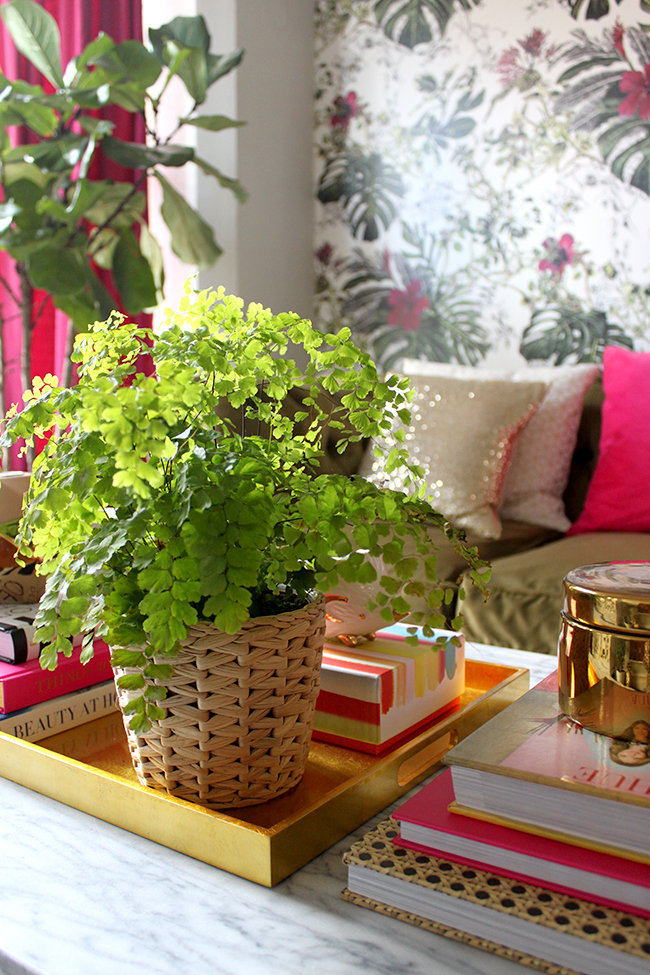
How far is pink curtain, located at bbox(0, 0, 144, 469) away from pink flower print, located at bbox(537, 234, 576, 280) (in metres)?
1.38

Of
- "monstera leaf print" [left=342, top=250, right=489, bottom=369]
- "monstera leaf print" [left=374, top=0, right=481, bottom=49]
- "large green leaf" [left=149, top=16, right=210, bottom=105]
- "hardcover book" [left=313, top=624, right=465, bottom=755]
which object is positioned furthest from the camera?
"monstera leaf print" [left=342, top=250, right=489, bottom=369]

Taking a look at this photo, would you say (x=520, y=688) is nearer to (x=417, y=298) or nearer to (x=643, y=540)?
(x=643, y=540)

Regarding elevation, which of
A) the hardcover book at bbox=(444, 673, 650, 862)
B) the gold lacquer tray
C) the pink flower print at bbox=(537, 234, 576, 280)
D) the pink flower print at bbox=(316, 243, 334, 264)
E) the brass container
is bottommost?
the gold lacquer tray

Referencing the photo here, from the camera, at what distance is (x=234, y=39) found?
2.74m

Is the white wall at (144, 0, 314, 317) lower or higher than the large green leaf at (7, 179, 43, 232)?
higher

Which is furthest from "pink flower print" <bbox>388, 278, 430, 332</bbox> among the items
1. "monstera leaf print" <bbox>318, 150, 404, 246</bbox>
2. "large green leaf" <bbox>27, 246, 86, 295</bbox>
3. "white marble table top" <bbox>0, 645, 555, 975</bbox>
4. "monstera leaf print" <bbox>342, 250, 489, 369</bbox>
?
"white marble table top" <bbox>0, 645, 555, 975</bbox>

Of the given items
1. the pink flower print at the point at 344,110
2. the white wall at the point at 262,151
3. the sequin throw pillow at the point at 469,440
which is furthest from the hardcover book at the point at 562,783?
the pink flower print at the point at 344,110

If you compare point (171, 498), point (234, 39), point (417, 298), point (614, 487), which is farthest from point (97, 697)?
point (234, 39)

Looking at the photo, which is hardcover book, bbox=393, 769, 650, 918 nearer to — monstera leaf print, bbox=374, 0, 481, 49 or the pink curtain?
the pink curtain

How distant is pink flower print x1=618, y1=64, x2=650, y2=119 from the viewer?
2447 millimetres

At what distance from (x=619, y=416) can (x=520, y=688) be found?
1530 mm

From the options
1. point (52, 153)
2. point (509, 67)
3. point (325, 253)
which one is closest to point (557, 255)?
point (509, 67)

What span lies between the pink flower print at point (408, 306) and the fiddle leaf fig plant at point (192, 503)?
241 cm

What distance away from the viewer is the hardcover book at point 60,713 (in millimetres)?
723
